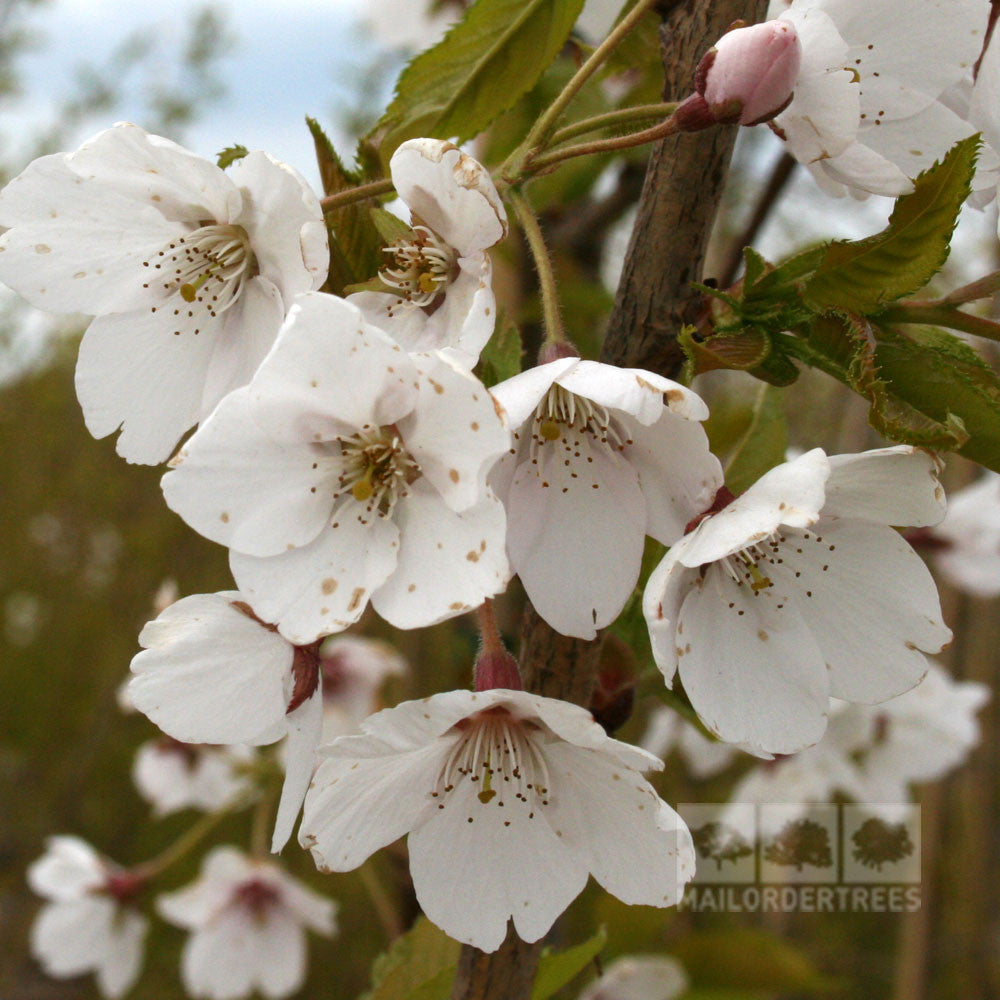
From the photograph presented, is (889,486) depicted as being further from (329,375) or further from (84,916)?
(84,916)

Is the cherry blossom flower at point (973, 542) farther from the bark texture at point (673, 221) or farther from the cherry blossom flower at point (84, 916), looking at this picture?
the cherry blossom flower at point (84, 916)

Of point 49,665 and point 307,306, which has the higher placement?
point 307,306

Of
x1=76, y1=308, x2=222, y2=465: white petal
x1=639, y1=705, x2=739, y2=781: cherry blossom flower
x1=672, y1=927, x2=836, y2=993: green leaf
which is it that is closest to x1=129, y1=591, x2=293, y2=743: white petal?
x1=76, y1=308, x2=222, y2=465: white petal

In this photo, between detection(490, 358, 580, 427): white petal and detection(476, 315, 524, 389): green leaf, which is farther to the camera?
detection(476, 315, 524, 389): green leaf

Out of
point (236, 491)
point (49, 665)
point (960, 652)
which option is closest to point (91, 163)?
point (236, 491)

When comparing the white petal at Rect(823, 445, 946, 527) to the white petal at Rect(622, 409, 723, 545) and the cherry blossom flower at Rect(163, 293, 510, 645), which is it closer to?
the white petal at Rect(622, 409, 723, 545)

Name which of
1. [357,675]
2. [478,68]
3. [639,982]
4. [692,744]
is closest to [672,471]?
[478,68]

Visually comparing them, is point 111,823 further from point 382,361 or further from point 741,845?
point 382,361
